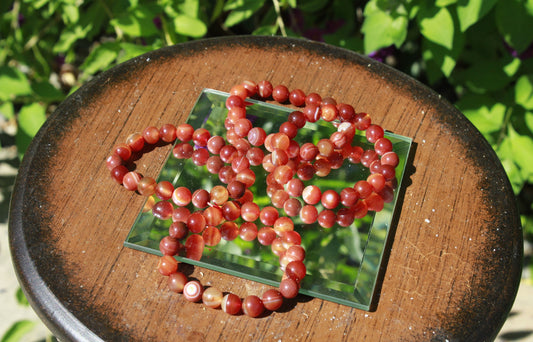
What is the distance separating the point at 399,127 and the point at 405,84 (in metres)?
0.09

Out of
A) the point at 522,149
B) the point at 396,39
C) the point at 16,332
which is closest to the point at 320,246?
the point at 396,39

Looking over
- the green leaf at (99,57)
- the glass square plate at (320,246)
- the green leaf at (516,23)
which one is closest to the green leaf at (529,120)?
the green leaf at (516,23)

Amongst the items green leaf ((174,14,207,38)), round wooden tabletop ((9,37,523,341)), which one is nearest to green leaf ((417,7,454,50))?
round wooden tabletop ((9,37,523,341))

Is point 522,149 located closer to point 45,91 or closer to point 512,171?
point 512,171

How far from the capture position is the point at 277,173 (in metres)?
0.65

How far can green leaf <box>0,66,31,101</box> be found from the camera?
911 mm

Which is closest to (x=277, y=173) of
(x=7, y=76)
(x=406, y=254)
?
(x=406, y=254)

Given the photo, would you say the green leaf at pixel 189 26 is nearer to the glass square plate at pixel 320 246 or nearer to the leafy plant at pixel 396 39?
the leafy plant at pixel 396 39

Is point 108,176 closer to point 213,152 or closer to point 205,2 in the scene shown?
point 213,152

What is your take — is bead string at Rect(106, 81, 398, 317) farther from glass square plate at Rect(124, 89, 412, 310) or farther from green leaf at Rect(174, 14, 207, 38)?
green leaf at Rect(174, 14, 207, 38)

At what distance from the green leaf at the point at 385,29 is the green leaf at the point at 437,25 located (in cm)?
3

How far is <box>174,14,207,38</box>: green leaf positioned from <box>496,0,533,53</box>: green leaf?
1.88ft

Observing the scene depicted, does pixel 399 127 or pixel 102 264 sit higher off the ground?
pixel 399 127

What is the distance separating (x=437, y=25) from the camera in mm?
818
